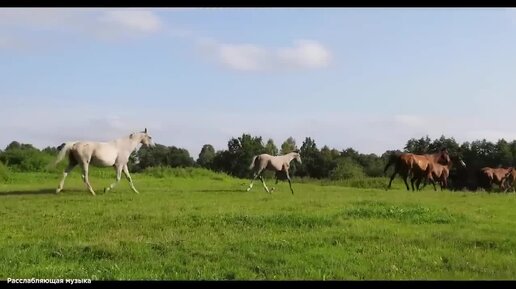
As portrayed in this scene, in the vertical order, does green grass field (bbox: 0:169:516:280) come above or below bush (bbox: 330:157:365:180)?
below

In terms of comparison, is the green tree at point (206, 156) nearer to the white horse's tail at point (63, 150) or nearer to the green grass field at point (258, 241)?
the white horse's tail at point (63, 150)

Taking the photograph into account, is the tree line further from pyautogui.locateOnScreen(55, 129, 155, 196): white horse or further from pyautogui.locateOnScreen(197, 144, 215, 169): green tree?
pyautogui.locateOnScreen(55, 129, 155, 196): white horse

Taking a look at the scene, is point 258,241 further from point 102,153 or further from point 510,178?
point 510,178

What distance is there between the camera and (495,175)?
2700cm

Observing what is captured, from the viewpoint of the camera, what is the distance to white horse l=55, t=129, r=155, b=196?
16.9 metres

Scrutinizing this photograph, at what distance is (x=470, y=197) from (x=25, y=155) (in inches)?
935

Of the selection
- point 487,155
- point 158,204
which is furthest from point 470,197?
point 487,155

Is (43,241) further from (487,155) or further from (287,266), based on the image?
(487,155)

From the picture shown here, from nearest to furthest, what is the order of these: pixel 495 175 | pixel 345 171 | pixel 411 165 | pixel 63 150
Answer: pixel 63 150 < pixel 411 165 < pixel 495 175 < pixel 345 171

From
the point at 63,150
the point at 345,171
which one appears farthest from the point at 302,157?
the point at 63,150

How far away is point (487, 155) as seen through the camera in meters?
41.1

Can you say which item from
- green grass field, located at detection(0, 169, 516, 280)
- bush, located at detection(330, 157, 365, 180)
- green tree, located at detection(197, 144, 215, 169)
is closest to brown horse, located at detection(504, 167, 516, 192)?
bush, located at detection(330, 157, 365, 180)

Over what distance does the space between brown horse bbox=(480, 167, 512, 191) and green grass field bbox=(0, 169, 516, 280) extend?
46.8 ft

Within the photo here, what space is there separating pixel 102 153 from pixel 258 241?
1036 cm
